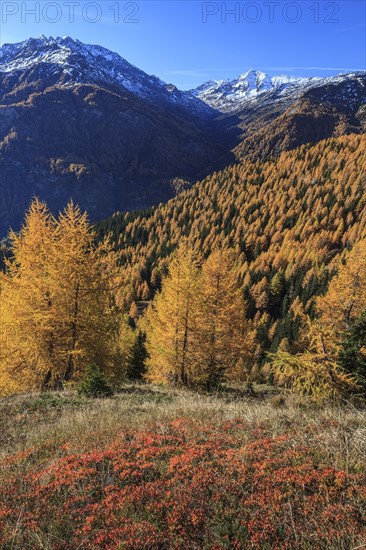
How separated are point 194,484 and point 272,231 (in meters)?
152

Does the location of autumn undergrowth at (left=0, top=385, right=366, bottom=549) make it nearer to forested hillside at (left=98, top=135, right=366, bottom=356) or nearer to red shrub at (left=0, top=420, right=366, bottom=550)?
red shrub at (left=0, top=420, right=366, bottom=550)

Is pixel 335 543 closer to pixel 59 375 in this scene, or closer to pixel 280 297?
pixel 59 375

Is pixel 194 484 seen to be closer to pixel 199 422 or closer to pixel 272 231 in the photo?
pixel 199 422

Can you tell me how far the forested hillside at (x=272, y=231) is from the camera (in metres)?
106

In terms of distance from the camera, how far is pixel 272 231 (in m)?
150

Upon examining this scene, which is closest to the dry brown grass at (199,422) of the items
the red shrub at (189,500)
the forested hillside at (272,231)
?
the red shrub at (189,500)

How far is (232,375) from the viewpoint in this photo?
29.3 metres

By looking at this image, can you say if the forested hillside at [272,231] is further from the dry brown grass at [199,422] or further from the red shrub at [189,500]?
the red shrub at [189,500]

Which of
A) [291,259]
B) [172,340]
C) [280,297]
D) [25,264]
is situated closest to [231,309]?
[172,340]

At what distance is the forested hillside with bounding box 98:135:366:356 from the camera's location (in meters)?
106

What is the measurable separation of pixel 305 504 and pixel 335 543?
0.54 metres

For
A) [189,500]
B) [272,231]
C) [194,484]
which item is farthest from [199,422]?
[272,231]

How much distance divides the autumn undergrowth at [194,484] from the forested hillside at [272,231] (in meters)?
78.2

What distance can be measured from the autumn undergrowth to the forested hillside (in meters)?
78.2
